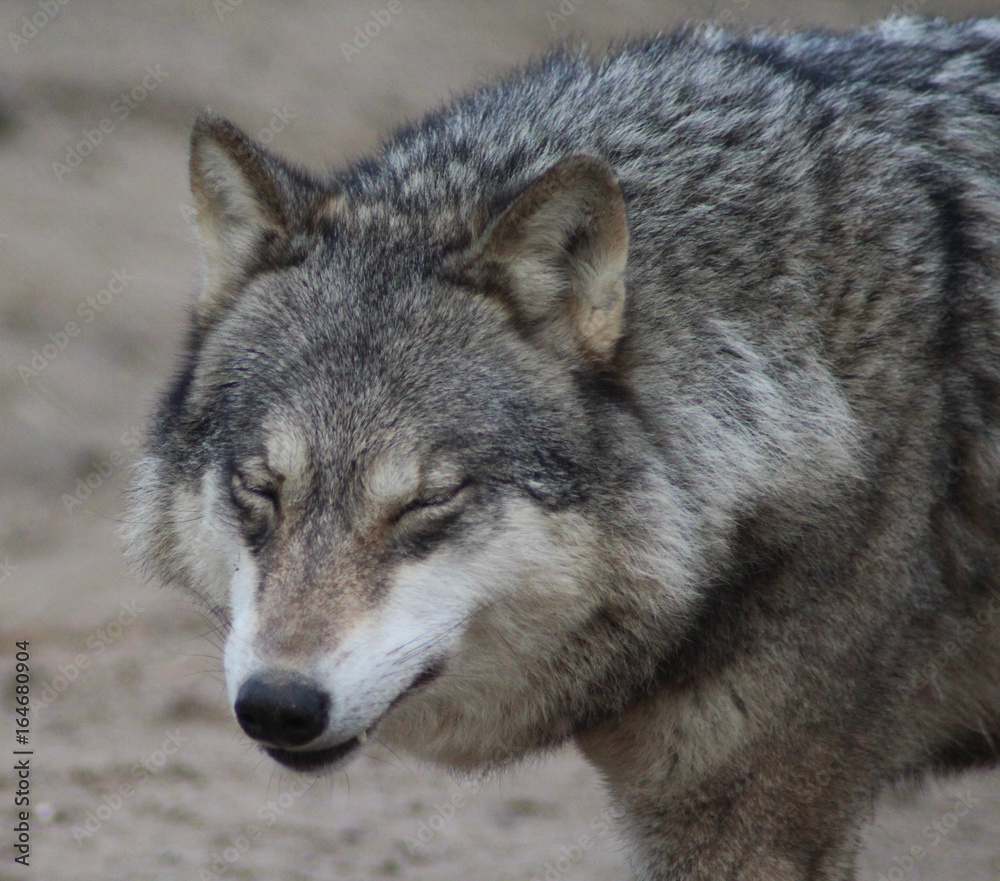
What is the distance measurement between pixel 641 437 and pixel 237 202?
1.52m

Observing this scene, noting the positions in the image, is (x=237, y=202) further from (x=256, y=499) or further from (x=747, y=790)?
(x=747, y=790)

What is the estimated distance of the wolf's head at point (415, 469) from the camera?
10.7 ft

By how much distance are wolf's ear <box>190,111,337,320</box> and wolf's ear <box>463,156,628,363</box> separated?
659 mm

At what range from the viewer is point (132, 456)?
8148 mm

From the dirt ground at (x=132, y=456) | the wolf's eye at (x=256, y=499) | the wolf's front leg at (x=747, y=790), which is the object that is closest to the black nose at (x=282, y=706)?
the wolf's eye at (x=256, y=499)

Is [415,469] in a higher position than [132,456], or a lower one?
higher

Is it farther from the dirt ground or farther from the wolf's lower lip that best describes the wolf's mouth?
the dirt ground

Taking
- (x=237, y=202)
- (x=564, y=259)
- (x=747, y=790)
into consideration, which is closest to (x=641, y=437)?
(x=564, y=259)

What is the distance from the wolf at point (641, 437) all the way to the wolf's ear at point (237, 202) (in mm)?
12

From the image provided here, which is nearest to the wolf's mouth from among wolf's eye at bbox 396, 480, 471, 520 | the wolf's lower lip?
the wolf's lower lip

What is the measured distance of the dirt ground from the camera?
5844mm

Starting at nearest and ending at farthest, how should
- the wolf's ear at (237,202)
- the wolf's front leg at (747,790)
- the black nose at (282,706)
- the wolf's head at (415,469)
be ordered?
1. the black nose at (282,706)
2. the wolf's head at (415,469)
3. the wolf's front leg at (747,790)
4. the wolf's ear at (237,202)

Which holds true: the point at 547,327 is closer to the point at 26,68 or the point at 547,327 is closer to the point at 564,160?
the point at 564,160

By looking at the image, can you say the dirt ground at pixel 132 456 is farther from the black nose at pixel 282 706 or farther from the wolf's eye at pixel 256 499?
the black nose at pixel 282 706
